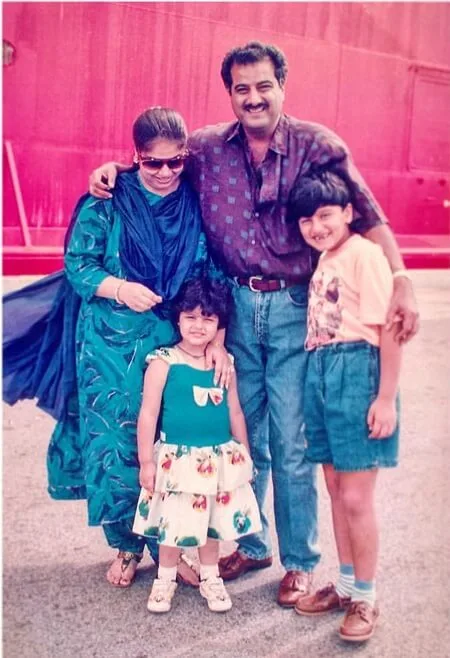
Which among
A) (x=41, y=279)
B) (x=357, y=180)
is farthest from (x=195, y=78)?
(x=41, y=279)

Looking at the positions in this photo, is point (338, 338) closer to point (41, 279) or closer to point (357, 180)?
point (357, 180)

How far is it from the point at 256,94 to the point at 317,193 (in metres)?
0.30

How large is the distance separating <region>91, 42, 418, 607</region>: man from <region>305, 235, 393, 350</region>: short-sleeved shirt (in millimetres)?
43

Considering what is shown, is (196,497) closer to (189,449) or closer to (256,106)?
(189,449)

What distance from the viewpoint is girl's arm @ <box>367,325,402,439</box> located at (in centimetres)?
209

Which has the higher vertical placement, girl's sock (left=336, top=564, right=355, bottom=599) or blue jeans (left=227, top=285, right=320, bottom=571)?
blue jeans (left=227, top=285, right=320, bottom=571)

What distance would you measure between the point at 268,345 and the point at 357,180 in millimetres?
495

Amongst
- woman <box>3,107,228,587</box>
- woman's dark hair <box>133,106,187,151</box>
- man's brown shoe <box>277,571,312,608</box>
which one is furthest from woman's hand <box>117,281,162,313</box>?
man's brown shoe <box>277,571,312,608</box>

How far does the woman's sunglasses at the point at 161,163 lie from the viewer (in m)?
2.20

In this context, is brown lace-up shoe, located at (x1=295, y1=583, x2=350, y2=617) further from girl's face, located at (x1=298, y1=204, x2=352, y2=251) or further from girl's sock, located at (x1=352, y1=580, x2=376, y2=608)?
girl's face, located at (x1=298, y1=204, x2=352, y2=251)

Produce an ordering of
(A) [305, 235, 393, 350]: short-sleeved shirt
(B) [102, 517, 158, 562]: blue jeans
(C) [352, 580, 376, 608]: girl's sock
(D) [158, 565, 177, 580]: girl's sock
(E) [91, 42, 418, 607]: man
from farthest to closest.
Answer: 1. (B) [102, 517, 158, 562]: blue jeans
2. (D) [158, 565, 177, 580]: girl's sock
3. (C) [352, 580, 376, 608]: girl's sock
4. (E) [91, 42, 418, 607]: man
5. (A) [305, 235, 393, 350]: short-sleeved shirt

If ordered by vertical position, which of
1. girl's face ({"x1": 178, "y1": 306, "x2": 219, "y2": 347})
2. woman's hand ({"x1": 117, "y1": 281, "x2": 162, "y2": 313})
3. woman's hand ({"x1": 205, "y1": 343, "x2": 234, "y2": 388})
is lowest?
woman's hand ({"x1": 205, "y1": 343, "x2": 234, "y2": 388})

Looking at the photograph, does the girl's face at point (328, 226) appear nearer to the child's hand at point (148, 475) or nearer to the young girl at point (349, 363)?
the young girl at point (349, 363)

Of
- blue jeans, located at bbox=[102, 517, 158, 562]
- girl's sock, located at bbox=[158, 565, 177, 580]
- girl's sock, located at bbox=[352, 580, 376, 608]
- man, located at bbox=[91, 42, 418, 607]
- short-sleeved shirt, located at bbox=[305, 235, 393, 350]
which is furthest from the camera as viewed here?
blue jeans, located at bbox=[102, 517, 158, 562]
